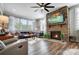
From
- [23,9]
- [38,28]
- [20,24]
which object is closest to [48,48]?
[38,28]

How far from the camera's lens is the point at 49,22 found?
9.53 feet

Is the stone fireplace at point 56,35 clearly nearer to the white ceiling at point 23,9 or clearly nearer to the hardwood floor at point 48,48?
the hardwood floor at point 48,48

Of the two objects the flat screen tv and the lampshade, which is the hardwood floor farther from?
the lampshade

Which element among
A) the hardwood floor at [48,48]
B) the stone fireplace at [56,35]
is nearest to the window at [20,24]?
the hardwood floor at [48,48]

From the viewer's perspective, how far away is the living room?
2.81 m

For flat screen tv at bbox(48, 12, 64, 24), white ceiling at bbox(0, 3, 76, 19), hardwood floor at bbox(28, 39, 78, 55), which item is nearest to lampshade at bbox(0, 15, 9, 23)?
white ceiling at bbox(0, 3, 76, 19)

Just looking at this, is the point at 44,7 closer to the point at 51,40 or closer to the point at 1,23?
the point at 51,40

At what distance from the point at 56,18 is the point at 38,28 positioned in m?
0.42

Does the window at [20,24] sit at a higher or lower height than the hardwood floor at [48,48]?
higher

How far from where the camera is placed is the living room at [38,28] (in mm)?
2811

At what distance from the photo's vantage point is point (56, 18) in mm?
2891

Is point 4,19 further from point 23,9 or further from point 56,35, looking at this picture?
point 56,35
